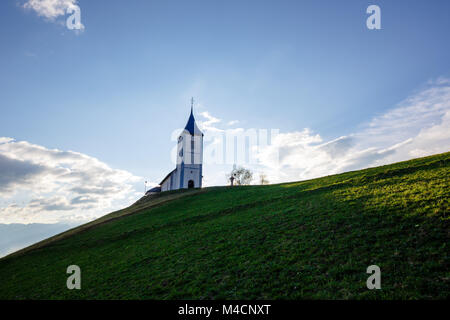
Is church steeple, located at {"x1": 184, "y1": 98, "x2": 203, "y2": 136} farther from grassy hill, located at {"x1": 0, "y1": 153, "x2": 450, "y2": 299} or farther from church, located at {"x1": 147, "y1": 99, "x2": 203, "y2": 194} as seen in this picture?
grassy hill, located at {"x1": 0, "y1": 153, "x2": 450, "y2": 299}

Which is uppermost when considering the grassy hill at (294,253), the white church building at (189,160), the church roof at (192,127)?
the church roof at (192,127)

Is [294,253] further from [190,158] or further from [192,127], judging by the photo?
[192,127]

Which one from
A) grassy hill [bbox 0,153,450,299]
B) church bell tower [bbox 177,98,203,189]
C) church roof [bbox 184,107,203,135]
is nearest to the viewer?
grassy hill [bbox 0,153,450,299]

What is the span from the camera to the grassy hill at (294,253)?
25.9 ft

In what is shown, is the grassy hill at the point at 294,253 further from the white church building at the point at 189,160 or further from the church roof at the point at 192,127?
the church roof at the point at 192,127

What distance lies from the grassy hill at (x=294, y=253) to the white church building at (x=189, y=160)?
39.4 m

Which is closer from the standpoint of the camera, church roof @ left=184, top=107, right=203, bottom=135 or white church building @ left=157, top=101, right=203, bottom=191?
white church building @ left=157, top=101, right=203, bottom=191

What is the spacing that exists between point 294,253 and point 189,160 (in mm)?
54004

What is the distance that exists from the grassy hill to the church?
129 ft

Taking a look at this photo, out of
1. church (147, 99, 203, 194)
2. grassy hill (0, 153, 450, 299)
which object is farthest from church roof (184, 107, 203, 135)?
grassy hill (0, 153, 450, 299)

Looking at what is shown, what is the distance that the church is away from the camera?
61969 millimetres

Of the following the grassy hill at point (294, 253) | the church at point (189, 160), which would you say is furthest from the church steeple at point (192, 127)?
the grassy hill at point (294, 253)

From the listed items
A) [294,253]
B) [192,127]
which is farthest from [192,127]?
[294,253]

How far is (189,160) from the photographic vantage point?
6297 cm
